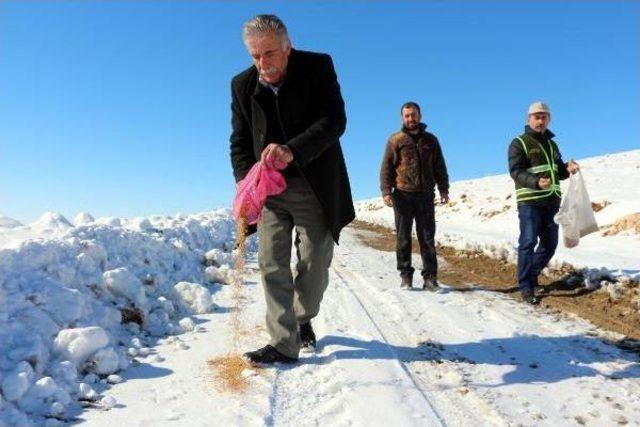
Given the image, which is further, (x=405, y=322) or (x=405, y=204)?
(x=405, y=204)

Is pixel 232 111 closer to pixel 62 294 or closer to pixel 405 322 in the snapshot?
pixel 62 294

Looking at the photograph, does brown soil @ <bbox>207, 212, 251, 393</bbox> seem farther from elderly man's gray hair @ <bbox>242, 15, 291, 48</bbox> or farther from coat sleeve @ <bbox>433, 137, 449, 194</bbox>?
coat sleeve @ <bbox>433, 137, 449, 194</bbox>

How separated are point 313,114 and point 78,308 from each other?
2.12 metres

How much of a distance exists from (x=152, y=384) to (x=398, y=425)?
1.51 meters

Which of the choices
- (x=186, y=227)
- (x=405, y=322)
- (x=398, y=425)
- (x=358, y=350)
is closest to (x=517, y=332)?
(x=405, y=322)

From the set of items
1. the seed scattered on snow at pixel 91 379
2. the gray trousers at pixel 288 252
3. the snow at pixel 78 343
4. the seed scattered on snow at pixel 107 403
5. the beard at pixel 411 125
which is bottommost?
the seed scattered on snow at pixel 107 403

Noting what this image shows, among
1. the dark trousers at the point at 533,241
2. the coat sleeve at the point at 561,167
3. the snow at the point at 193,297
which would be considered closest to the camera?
the snow at the point at 193,297

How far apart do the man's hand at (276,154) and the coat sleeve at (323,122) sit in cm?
5

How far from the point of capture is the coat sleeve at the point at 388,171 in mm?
7020

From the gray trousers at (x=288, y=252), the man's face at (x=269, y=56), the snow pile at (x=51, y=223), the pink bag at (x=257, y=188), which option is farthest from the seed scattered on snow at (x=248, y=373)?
the snow pile at (x=51, y=223)

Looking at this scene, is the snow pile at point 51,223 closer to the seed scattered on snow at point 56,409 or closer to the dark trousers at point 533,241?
the seed scattered on snow at point 56,409

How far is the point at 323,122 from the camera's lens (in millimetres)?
3611

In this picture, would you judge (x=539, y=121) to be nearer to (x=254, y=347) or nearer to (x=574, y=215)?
(x=574, y=215)

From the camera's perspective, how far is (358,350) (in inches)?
158
